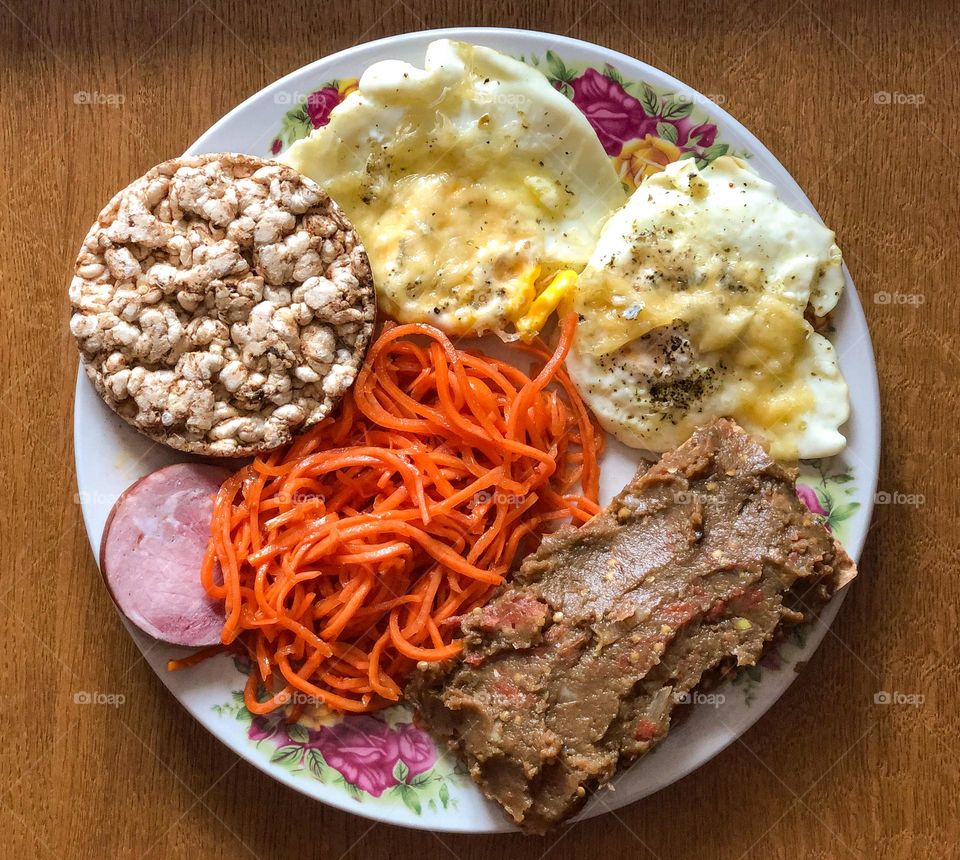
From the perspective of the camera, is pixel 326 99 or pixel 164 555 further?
pixel 326 99

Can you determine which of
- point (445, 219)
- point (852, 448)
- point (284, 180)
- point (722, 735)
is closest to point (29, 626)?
point (284, 180)

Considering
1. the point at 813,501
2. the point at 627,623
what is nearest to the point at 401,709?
the point at 627,623

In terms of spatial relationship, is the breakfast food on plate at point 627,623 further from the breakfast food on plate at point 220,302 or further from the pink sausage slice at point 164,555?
the breakfast food on plate at point 220,302

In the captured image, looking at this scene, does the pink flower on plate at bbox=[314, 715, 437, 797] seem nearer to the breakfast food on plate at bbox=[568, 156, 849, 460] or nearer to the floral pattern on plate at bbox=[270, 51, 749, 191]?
the breakfast food on plate at bbox=[568, 156, 849, 460]

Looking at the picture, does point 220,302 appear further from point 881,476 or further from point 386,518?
point 881,476

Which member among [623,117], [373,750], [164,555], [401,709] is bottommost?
[373,750]

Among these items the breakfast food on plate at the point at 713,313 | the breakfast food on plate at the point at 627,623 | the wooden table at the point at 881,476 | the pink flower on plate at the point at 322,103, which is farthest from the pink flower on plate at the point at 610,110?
the breakfast food on plate at the point at 627,623
